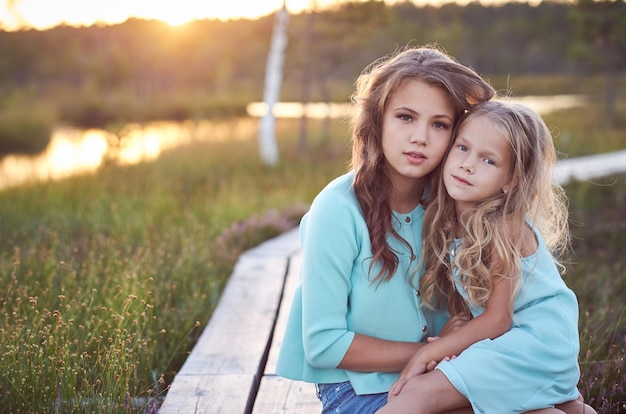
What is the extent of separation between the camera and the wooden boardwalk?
103 inches

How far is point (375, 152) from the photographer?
2.42 meters

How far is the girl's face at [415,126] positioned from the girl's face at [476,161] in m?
0.07

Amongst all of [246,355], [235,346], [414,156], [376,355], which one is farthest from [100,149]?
[376,355]

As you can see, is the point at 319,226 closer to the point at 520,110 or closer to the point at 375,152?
the point at 375,152

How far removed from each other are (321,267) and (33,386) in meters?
1.26

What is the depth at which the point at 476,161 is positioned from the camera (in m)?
2.36

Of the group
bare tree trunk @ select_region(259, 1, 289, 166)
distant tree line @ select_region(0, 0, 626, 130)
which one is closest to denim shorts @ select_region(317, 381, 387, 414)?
bare tree trunk @ select_region(259, 1, 289, 166)

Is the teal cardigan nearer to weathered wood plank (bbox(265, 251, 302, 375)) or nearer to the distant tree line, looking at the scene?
weathered wood plank (bbox(265, 251, 302, 375))

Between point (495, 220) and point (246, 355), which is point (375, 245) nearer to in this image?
point (495, 220)

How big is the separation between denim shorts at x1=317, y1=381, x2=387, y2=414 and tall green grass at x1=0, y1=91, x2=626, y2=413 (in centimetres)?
62

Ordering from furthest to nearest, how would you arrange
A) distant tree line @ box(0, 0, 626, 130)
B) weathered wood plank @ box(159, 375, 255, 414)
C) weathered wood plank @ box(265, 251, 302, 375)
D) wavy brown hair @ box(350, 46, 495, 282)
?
distant tree line @ box(0, 0, 626, 130)
weathered wood plank @ box(265, 251, 302, 375)
weathered wood plank @ box(159, 375, 255, 414)
wavy brown hair @ box(350, 46, 495, 282)

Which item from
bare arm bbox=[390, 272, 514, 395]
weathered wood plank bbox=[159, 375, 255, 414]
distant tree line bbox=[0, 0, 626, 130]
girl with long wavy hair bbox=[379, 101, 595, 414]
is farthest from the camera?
distant tree line bbox=[0, 0, 626, 130]

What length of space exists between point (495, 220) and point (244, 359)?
1.42 metres

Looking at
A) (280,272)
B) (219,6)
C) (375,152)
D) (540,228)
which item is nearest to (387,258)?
(375,152)
